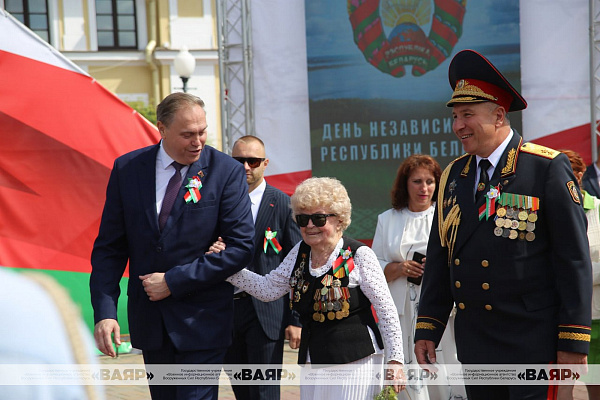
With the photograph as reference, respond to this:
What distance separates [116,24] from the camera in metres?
32.2

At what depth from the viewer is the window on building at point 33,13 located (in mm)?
31250

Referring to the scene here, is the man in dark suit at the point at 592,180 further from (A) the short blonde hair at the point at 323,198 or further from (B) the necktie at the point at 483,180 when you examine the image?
(B) the necktie at the point at 483,180

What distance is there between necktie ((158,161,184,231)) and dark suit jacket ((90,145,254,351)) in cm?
3

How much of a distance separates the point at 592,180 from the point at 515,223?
15.7 feet

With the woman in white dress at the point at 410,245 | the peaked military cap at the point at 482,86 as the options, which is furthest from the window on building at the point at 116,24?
the peaked military cap at the point at 482,86

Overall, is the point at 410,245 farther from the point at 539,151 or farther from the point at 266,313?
the point at 539,151

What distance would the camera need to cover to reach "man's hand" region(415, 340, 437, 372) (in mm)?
3711

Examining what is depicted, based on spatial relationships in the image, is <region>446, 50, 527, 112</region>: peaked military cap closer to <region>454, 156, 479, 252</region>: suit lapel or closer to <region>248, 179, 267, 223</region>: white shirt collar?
<region>454, 156, 479, 252</region>: suit lapel

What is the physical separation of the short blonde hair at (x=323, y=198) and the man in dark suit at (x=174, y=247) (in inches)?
11.5

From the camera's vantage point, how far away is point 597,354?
A: 5652 mm

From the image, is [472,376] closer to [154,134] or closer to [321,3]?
[154,134]

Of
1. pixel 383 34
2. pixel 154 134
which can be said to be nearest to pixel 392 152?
pixel 383 34

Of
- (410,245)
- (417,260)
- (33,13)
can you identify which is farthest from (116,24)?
(417,260)

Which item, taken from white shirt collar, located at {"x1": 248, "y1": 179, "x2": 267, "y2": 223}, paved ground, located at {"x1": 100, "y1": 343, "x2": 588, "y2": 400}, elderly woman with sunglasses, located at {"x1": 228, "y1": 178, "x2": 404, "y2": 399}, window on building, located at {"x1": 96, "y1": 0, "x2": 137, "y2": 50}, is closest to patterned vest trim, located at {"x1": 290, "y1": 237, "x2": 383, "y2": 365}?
elderly woman with sunglasses, located at {"x1": 228, "y1": 178, "x2": 404, "y2": 399}
